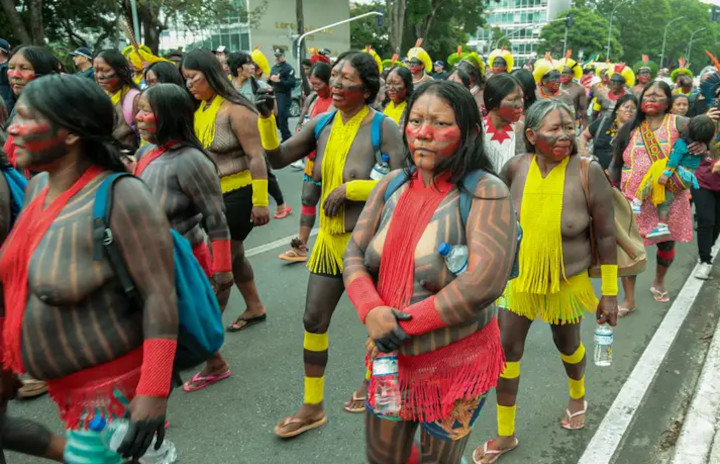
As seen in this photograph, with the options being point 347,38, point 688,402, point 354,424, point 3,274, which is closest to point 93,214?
point 3,274

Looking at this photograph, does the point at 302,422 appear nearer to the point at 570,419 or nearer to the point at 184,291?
the point at 570,419

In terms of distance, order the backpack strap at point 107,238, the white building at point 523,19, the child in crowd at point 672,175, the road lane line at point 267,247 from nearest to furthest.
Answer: the backpack strap at point 107,238
the child in crowd at point 672,175
the road lane line at point 267,247
the white building at point 523,19

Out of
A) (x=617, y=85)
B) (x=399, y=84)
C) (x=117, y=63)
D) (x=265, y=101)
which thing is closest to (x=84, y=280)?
(x=265, y=101)

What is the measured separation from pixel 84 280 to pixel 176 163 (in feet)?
5.12

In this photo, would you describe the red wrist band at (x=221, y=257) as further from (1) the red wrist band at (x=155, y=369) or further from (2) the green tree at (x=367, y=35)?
(2) the green tree at (x=367, y=35)

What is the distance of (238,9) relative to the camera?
111 ft

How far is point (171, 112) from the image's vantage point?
319cm

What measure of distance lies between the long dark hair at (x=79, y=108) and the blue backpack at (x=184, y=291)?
0.11m

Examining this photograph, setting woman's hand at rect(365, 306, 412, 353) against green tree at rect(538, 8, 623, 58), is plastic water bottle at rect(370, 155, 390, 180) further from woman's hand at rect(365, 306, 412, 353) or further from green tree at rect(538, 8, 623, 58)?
green tree at rect(538, 8, 623, 58)

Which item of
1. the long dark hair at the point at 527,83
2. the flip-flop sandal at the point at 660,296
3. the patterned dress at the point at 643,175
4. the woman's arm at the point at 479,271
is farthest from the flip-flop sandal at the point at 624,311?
the woman's arm at the point at 479,271

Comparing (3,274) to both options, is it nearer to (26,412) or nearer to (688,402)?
(26,412)

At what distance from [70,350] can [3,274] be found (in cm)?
33

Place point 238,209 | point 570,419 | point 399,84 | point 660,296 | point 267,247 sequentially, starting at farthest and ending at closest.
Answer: point 267,247, point 399,84, point 660,296, point 238,209, point 570,419

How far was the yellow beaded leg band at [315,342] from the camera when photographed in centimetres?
335
